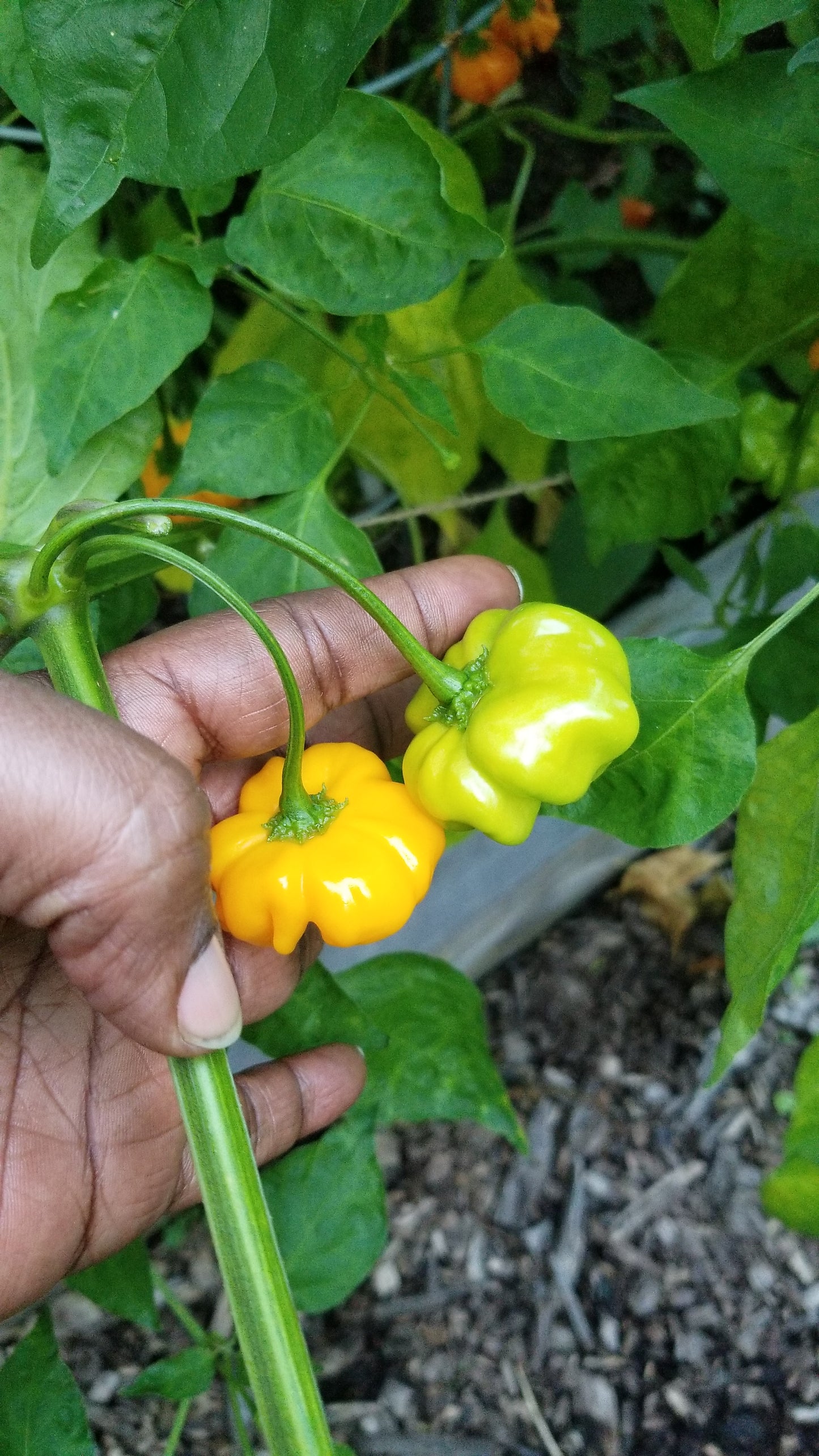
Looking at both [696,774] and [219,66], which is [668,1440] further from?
[219,66]

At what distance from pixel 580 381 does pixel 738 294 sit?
35 cm

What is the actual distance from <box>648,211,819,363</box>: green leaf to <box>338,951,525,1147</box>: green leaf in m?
0.56

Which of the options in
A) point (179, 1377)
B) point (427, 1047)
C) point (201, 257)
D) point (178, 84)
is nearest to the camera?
point (178, 84)

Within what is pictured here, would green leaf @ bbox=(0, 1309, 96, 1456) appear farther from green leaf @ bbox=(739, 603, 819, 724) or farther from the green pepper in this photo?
the green pepper

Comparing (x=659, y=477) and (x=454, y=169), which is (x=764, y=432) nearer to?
(x=659, y=477)

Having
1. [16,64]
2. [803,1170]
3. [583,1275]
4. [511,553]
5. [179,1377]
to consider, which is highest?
[16,64]

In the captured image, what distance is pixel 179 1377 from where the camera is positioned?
0.82 meters

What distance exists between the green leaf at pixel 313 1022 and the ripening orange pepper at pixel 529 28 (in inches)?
34.8

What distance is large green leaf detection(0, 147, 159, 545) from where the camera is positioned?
2.47ft

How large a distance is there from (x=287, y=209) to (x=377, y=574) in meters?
0.24

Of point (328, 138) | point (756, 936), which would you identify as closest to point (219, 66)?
point (328, 138)

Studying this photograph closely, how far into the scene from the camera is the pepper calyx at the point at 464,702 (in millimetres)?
668

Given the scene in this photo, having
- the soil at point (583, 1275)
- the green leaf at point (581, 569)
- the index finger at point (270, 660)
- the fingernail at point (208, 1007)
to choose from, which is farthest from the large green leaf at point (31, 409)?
the soil at point (583, 1275)

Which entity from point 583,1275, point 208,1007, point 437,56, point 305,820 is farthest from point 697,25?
point 583,1275
